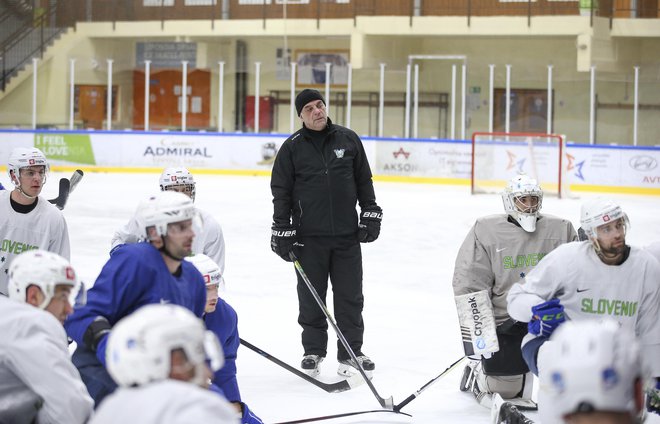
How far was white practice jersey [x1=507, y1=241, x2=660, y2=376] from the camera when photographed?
12.1 ft

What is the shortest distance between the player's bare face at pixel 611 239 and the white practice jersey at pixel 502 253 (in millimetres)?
1009

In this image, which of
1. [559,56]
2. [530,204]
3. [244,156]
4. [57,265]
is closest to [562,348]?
[57,265]

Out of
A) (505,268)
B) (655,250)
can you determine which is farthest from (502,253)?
(655,250)

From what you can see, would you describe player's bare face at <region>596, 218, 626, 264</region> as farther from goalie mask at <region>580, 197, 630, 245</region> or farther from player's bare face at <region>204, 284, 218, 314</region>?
player's bare face at <region>204, 284, 218, 314</region>

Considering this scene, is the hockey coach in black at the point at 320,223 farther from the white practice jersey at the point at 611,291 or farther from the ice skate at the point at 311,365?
the white practice jersey at the point at 611,291

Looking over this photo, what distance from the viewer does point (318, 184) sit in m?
5.58

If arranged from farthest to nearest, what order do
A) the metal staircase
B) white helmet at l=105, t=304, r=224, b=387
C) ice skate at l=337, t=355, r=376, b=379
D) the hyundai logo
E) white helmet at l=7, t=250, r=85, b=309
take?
the metal staircase → the hyundai logo → ice skate at l=337, t=355, r=376, b=379 → white helmet at l=7, t=250, r=85, b=309 → white helmet at l=105, t=304, r=224, b=387

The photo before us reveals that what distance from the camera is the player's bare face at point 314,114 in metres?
5.56

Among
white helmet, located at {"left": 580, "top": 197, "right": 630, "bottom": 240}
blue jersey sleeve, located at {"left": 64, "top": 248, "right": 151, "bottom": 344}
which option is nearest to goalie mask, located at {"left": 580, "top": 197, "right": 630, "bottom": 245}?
white helmet, located at {"left": 580, "top": 197, "right": 630, "bottom": 240}

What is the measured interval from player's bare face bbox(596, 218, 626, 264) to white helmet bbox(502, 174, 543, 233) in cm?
99

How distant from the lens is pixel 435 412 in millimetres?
4789

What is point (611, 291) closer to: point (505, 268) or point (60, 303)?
point (505, 268)

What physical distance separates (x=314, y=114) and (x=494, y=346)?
164 centimetres

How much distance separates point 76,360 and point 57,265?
1.62 feet
